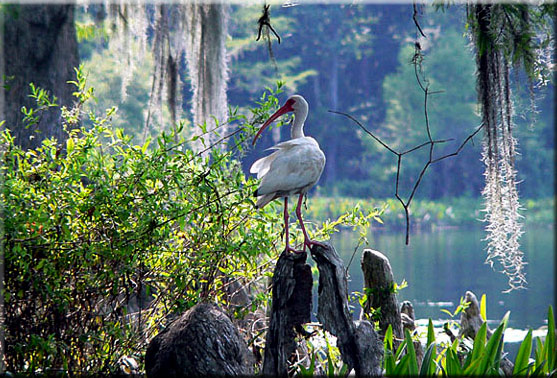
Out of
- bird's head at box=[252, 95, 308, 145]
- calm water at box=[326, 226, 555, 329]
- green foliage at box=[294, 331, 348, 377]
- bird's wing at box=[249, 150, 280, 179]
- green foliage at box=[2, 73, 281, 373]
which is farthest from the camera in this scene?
calm water at box=[326, 226, 555, 329]

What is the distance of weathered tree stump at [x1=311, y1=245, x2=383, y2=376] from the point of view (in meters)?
3.45

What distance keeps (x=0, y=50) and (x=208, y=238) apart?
141 inches

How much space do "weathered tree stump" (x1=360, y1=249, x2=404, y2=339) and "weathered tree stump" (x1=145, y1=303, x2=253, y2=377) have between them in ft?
4.10

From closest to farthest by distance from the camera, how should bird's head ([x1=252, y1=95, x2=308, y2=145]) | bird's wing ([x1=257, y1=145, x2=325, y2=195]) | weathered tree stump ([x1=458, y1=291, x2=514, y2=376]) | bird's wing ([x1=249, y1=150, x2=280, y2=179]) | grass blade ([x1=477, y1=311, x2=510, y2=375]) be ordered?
1. grass blade ([x1=477, y1=311, x2=510, y2=375])
2. bird's wing ([x1=257, y1=145, x2=325, y2=195])
3. bird's wing ([x1=249, y1=150, x2=280, y2=179])
4. bird's head ([x1=252, y1=95, x2=308, y2=145])
5. weathered tree stump ([x1=458, y1=291, x2=514, y2=376])

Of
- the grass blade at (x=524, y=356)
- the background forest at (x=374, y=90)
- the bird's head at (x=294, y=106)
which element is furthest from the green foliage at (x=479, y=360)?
the background forest at (x=374, y=90)

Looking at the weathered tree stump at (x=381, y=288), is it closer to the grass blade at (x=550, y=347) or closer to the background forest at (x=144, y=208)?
the background forest at (x=144, y=208)

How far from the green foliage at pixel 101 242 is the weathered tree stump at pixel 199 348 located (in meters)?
0.42

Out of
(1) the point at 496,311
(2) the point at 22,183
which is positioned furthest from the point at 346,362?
(1) the point at 496,311

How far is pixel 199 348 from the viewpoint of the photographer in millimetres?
3264

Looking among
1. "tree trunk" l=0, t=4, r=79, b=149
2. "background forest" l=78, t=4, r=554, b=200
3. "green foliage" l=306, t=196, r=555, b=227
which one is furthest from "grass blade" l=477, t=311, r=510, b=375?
"background forest" l=78, t=4, r=554, b=200

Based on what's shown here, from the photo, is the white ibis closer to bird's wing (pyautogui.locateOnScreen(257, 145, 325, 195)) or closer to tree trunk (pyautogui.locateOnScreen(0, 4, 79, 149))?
bird's wing (pyautogui.locateOnScreen(257, 145, 325, 195))

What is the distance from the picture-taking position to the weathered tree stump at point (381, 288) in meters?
4.35

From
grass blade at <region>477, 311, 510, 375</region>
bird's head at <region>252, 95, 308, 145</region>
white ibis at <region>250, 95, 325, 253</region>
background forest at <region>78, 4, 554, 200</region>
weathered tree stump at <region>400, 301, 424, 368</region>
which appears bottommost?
weathered tree stump at <region>400, 301, 424, 368</region>

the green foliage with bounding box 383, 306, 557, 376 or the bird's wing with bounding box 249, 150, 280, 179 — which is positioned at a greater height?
the bird's wing with bounding box 249, 150, 280, 179
